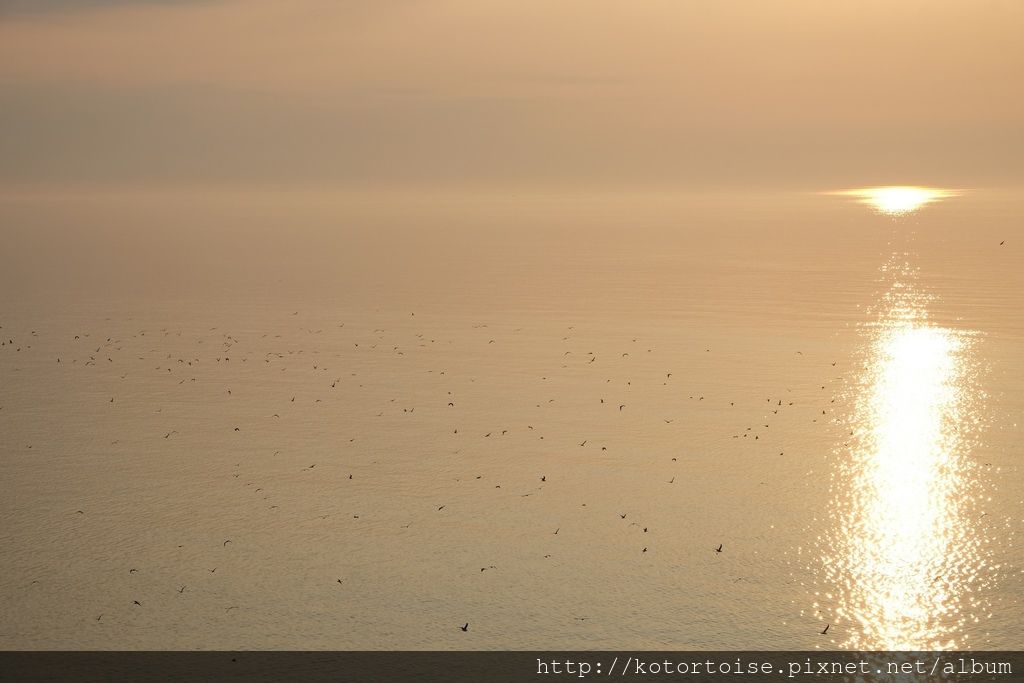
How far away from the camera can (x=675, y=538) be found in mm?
7480

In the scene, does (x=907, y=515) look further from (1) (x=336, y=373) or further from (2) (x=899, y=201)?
(2) (x=899, y=201)

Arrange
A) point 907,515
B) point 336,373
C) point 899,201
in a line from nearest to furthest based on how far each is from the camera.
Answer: point 907,515 → point 336,373 → point 899,201

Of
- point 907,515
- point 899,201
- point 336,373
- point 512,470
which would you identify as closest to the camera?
point 907,515

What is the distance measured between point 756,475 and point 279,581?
4232 millimetres

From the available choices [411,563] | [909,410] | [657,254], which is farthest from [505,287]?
[411,563]

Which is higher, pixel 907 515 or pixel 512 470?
pixel 512 470

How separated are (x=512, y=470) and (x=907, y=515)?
3.26 metres

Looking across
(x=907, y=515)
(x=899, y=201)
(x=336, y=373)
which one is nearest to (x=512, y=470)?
(x=907, y=515)

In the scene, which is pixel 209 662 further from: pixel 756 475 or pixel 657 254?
pixel 657 254

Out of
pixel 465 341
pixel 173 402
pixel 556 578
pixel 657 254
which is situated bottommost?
pixel 556 578

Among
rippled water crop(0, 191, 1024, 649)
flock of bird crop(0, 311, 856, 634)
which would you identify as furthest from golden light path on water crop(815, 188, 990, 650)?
flock of bird crop(0, 311, 856, 634)

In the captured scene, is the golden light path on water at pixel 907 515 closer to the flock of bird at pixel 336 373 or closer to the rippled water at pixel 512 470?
the rippled water at pixel 512 470

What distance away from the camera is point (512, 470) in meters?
9.18

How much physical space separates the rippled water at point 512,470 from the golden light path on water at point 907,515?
0.03 metres
